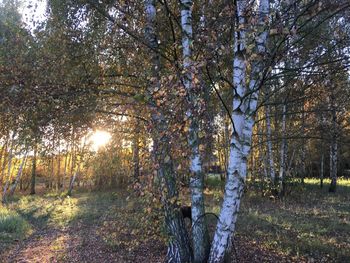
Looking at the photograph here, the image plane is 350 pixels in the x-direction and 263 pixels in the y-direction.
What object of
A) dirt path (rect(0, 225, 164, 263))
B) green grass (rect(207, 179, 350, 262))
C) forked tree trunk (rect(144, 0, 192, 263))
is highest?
forked tree trunk (rect(144, 0, 192, 263))

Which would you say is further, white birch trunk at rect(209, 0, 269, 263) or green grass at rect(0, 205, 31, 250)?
green grass at rect(0, 205, 31, 250)

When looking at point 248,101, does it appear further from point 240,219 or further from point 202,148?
point 240,219

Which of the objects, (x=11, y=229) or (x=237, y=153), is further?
(x=11, y=229)

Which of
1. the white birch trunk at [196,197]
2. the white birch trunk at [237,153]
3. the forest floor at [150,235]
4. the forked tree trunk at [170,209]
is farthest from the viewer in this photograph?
the forest floor at [150,235]

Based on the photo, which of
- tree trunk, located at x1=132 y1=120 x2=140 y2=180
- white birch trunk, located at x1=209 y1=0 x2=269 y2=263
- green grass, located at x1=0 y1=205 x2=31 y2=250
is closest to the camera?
white birch trunk, located at x1=209 y1=0 x2=269 y2=263

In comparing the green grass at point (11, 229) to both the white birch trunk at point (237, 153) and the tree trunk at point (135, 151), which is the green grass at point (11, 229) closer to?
the tree trunk at point (135, 151)

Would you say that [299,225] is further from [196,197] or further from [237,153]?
[237,153]

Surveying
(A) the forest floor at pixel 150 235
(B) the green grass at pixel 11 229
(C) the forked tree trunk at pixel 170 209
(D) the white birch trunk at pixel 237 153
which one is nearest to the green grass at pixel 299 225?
(A) the forest floor at pixel 150 235

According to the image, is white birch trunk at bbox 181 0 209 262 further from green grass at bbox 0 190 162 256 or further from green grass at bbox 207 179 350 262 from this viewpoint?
green grass at bbox 0 190 162 256

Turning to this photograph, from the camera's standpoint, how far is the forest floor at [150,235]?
6.55 metres

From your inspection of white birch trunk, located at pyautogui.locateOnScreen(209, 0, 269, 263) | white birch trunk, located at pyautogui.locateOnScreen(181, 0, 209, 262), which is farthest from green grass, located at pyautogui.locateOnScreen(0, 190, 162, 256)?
white birch trunk, located at pyautogui.locateOnScreen(209, 0, 269, 263)

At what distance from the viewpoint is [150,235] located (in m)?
7.98

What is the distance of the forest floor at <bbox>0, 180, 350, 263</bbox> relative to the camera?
655 cm

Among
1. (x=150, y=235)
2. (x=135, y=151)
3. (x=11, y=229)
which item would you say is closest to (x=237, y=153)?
(x=135, y=151)
